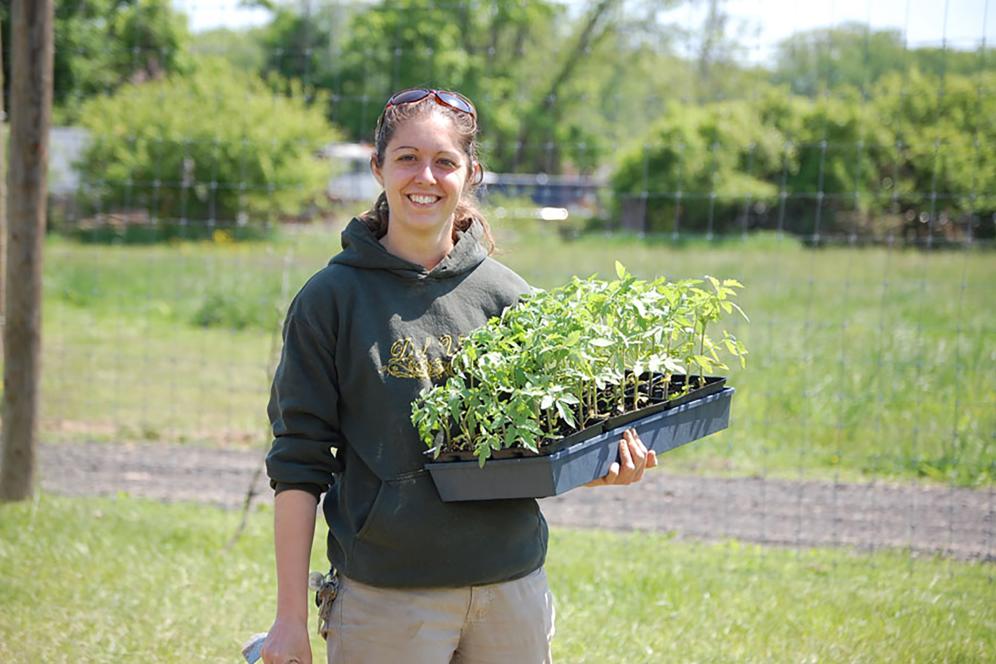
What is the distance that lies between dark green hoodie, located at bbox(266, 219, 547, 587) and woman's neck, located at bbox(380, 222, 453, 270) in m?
0.04

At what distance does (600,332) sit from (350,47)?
34.9 m

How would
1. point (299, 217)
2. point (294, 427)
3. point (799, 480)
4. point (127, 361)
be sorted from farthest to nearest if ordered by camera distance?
point (299, 217) → point (127, 361) → point (799, 480) → point (294, 427)

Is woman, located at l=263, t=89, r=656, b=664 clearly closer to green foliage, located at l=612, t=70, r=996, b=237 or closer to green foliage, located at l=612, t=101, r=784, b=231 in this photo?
green foliage, located at l=612, t=70, r=996, b=237

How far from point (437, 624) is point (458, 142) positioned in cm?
107

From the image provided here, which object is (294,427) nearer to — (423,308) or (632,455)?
(423,308)

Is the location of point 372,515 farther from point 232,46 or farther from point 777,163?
point 777,163

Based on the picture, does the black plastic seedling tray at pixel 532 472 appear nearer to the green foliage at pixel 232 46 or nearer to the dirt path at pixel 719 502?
the dirt path at pixel 719 502

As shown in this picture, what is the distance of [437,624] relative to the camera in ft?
7.93

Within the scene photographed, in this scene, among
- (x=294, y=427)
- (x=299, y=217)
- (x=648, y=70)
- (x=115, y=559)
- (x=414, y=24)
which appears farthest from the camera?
(x=648, y=70)

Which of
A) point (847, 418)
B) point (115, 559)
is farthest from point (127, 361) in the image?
point (847, 418)

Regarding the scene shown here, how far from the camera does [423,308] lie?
2.52 metres

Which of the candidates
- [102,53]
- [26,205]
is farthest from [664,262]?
[102,53]

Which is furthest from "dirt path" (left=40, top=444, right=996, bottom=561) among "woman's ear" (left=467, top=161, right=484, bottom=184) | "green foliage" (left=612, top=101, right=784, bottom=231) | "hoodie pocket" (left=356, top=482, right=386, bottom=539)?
"green foliage" (left=612, top=101, right=784, bottom=231)

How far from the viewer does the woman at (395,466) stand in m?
2.41
